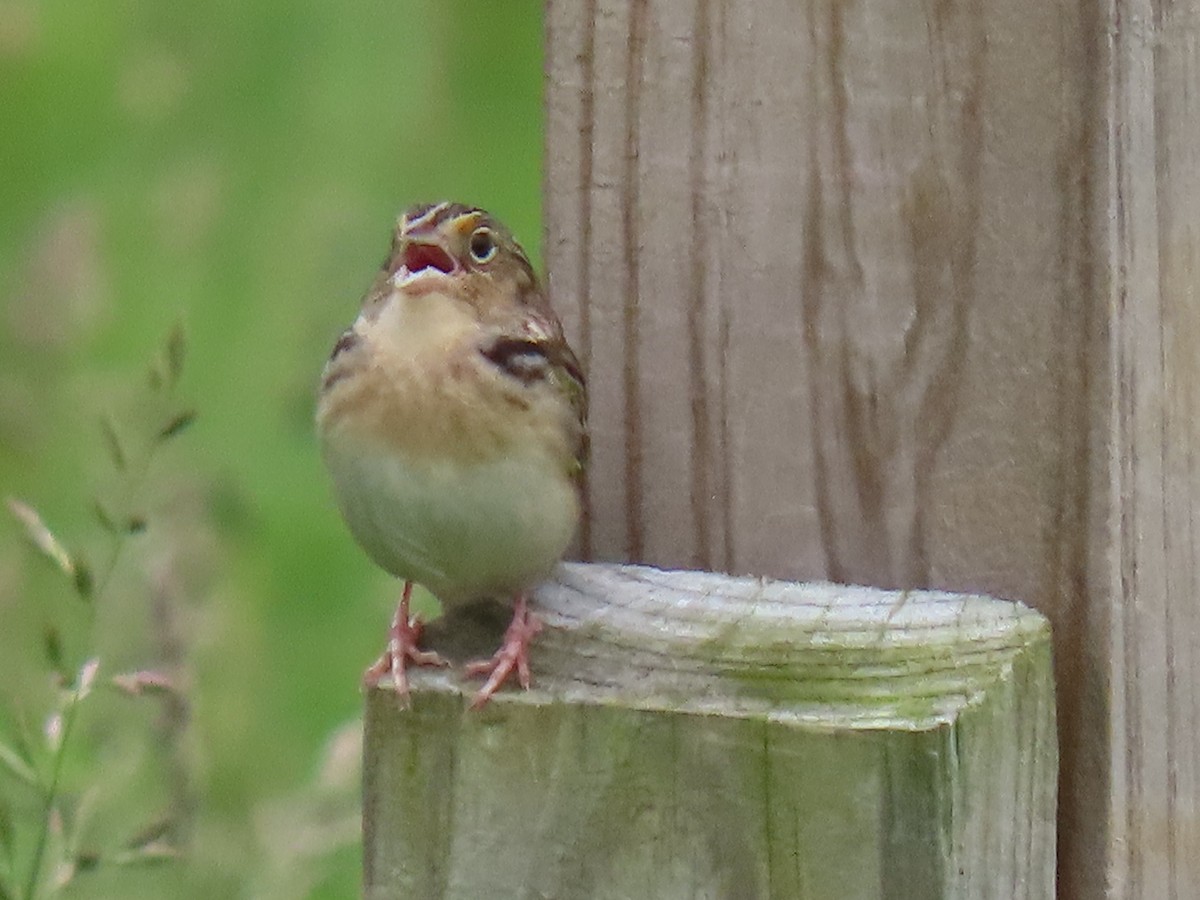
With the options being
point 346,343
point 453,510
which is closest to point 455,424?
point 453,510

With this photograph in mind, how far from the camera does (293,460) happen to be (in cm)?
393

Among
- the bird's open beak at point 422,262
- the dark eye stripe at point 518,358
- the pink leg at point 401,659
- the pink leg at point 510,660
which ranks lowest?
Result: the pink leg at point 401,659

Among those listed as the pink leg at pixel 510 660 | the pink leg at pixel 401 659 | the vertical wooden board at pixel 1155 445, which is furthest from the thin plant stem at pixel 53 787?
the vertical wooden board at pixel 1155 445

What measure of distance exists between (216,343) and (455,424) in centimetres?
187

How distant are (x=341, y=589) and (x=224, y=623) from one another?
0.39 meters

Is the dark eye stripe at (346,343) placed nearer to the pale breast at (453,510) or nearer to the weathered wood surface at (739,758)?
the pale breast at (453,510)

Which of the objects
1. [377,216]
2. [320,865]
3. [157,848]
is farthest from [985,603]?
[377,216]

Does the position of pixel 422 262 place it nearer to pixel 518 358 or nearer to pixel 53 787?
pixel 518 358

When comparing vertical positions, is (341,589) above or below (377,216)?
below

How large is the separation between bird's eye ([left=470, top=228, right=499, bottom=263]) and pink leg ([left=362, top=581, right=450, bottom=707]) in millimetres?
430

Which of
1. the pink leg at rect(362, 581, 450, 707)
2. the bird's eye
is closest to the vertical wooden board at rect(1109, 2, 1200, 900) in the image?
the pink leg at rect(362, 581, 450, 707)

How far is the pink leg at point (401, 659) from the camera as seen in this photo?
2.04 metres

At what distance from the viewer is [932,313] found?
2020 mm

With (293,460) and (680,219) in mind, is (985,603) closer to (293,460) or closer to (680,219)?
(680,219)
